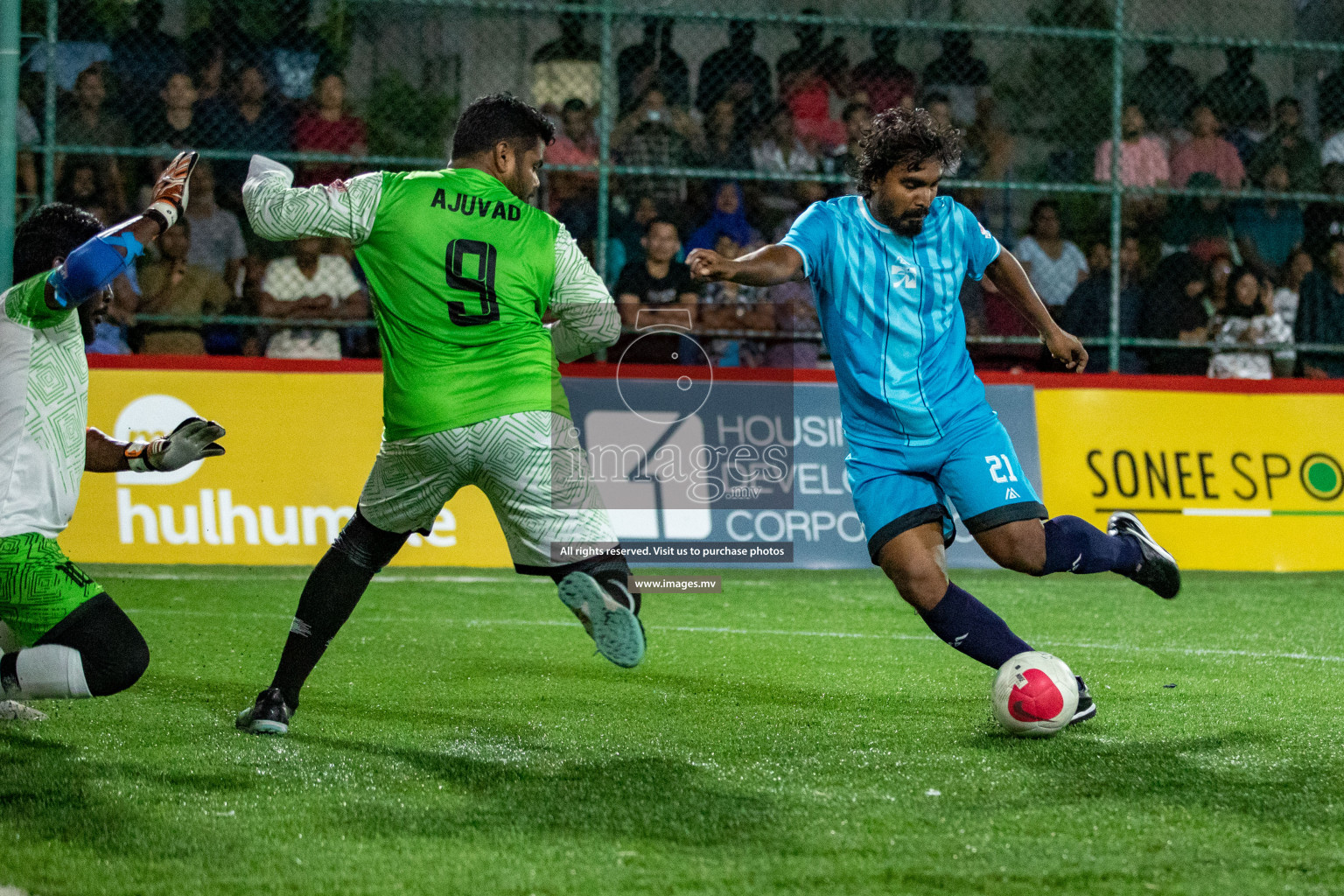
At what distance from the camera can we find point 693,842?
137 inches

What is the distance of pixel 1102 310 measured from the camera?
11.3 m

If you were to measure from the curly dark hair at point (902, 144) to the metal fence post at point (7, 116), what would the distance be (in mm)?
5187

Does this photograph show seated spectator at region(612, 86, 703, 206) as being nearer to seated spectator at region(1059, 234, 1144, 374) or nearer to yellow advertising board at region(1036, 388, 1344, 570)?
seated spectator at region(1059, 234, 1144, 374)

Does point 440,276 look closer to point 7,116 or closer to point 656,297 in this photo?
point 7,116

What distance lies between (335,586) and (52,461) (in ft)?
3.05

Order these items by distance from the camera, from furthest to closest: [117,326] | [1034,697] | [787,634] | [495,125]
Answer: [117,326] < [787,634] < [1034,697] < [495,125]

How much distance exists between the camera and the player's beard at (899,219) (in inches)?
195

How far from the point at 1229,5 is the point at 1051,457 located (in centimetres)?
717

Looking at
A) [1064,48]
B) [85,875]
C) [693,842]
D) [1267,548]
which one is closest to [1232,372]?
[1267,548]

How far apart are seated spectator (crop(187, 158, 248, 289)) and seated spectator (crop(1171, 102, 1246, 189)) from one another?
7.42 metres

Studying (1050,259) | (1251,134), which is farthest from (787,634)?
(1251,134)

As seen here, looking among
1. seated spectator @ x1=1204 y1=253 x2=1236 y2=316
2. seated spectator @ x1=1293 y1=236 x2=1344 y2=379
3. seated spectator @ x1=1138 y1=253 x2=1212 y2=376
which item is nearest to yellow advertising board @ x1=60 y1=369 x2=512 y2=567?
seated spectator @ x1=1138 y1=253 x2=1212 y2=376

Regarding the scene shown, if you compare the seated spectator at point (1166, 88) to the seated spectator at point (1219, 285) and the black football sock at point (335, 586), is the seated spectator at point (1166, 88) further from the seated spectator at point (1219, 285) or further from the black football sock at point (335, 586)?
the black football sock at point (335, 586)

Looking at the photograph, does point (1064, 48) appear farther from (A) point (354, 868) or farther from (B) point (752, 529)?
(A) point (354, 868)
